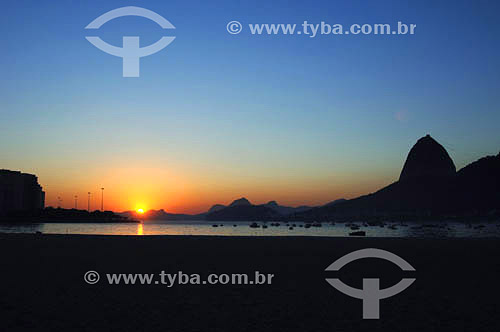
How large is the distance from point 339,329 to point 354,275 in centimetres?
873

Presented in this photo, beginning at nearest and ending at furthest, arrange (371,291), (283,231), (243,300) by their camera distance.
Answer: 1. (243,300)
2. (371,291)
3. (283,231)

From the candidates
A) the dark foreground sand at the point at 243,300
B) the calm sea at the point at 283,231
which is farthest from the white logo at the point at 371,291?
the calm sea at the point at 283,231

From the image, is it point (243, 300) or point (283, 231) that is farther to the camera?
point (283, 231)

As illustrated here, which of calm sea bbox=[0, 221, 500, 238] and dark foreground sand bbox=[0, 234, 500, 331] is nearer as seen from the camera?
dark foreground sand bbox=[0, 234, 500, 331]

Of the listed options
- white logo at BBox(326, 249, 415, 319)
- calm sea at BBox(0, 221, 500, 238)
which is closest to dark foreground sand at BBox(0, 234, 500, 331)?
white logo at BBox(326, 249, 415, 319)

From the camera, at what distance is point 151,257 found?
81.3 ft

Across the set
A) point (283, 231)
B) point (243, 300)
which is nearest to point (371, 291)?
point (243, 300)

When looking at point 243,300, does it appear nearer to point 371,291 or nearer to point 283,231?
point 371,291

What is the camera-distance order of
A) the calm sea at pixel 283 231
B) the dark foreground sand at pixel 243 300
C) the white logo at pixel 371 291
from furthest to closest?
the calm sea at pixel 283 231 → the white logo at pixel 371 291 → the dark foreground sand at pixel 243 300

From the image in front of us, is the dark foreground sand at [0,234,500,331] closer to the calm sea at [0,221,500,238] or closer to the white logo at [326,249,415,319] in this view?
the white logo at [326,249,415,319]

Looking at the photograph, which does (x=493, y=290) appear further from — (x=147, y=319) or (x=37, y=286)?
(x=37, y=286)

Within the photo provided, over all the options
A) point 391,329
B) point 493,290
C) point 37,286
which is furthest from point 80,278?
point 493,290

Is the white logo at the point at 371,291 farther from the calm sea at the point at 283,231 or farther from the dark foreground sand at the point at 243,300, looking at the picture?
the calm sea at the point at 283,231

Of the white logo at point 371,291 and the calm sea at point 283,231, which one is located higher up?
the white logo at point 371,291
